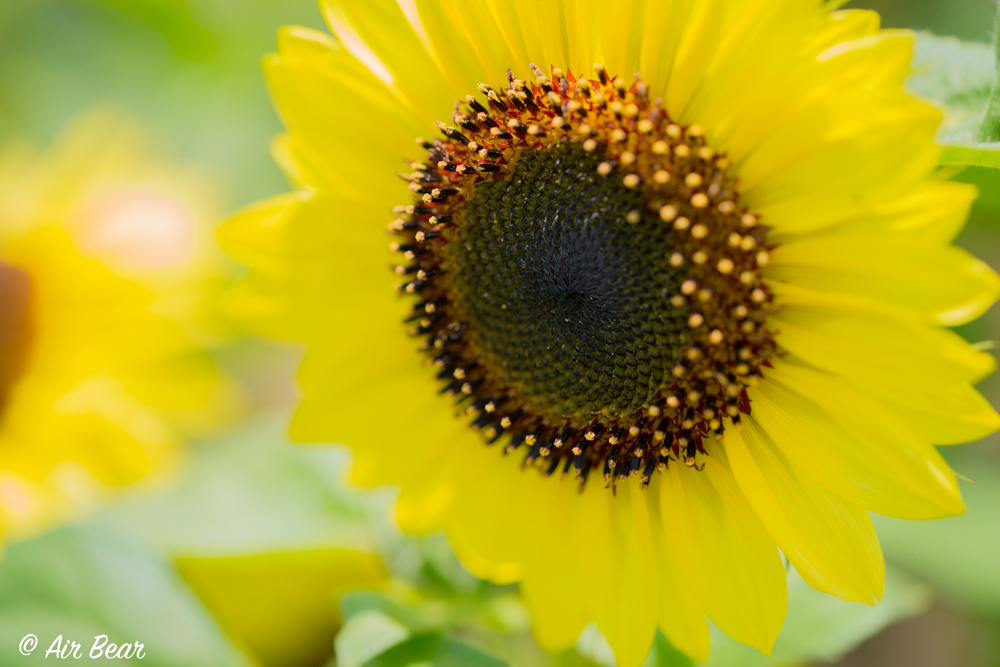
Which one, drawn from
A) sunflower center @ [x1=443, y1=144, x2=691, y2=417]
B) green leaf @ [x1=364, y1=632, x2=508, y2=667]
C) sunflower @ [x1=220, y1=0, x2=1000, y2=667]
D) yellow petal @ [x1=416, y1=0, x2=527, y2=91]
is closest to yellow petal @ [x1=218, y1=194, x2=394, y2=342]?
sunflower @ [x1=220, y1=0, x2=1000, y2=667]

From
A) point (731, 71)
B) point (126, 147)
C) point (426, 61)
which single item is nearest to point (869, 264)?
point (731, 71)

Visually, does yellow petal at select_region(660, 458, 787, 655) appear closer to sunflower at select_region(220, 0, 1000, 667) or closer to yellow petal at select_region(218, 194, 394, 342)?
sunflower at select_region(220, 0, 1000, 667)

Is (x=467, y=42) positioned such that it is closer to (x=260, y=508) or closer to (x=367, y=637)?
(x=367, y=637)

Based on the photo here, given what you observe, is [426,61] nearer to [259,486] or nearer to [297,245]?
[297,245]

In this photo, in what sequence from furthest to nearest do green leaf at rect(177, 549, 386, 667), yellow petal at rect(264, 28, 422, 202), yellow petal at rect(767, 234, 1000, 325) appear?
green leaf at rect(177, 549, 386, 667)
yellow petal at rect(264, 28, 422, 202)
yellow petal at rect(767, 234, 1000, 325)

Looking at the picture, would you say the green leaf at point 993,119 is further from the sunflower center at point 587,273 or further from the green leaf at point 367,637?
the green leaf at point 367,637

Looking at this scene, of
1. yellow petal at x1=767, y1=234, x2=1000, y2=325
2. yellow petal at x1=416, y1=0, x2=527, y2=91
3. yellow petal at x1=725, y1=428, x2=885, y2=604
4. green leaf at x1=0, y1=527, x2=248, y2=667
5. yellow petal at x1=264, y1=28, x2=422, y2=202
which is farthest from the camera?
green leaf at x1=0, y1=527, x2=248, y2=667

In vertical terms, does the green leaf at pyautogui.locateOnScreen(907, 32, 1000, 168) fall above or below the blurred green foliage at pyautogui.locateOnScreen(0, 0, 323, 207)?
below

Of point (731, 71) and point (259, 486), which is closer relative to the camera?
point (731, 71)
